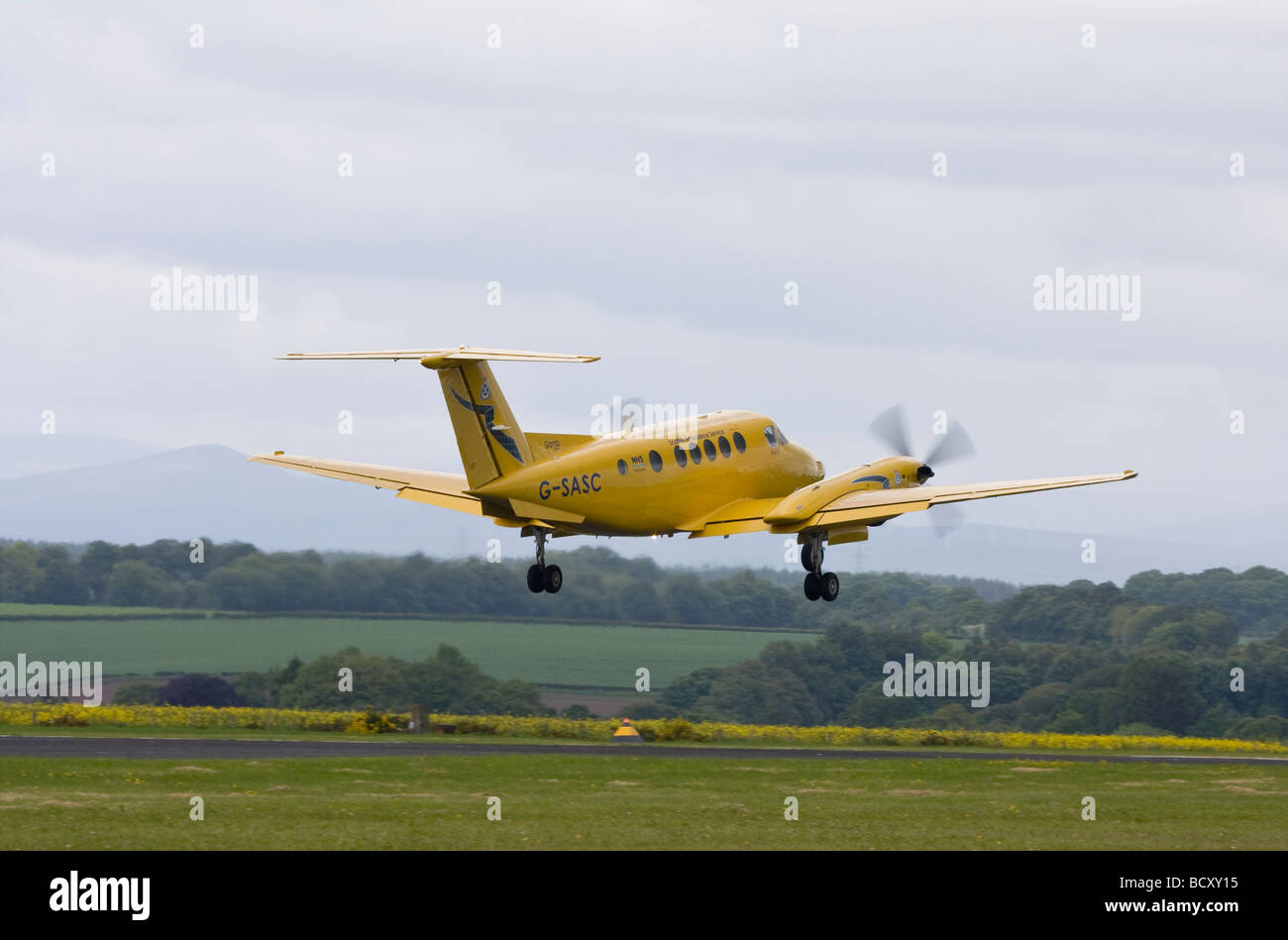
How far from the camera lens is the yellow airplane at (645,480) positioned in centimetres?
4131

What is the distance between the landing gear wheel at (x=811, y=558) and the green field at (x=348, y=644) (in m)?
39.0

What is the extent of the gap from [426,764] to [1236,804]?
24.9m

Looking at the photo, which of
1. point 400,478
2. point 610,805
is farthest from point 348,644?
point 610,805

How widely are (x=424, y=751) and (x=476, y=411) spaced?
64.3 feet

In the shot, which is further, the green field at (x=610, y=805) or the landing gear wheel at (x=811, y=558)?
the landing gear wheel at (x=811, y=558)

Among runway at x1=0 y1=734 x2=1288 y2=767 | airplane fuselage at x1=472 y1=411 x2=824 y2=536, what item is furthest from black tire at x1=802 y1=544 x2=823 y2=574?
runway at x1=0 y1=734 x2=1288 y2=767

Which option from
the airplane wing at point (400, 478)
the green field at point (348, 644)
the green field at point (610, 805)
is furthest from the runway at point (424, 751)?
the green field at point (348, 644)

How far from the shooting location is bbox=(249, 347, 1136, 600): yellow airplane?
136 feet

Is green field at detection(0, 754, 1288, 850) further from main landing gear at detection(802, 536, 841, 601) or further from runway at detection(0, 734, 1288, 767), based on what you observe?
main landing gear at detection(802, 536, 841, 601)

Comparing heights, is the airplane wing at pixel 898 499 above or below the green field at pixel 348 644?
above

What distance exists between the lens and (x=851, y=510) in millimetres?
47125

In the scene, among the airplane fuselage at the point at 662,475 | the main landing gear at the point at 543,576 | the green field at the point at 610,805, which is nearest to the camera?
the green field at the point at 610,805

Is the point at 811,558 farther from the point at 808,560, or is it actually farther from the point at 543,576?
the point at 543,576

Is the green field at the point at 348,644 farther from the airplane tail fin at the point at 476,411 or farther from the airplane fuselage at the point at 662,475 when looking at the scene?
the airplane tail fin at the point at 476,411
